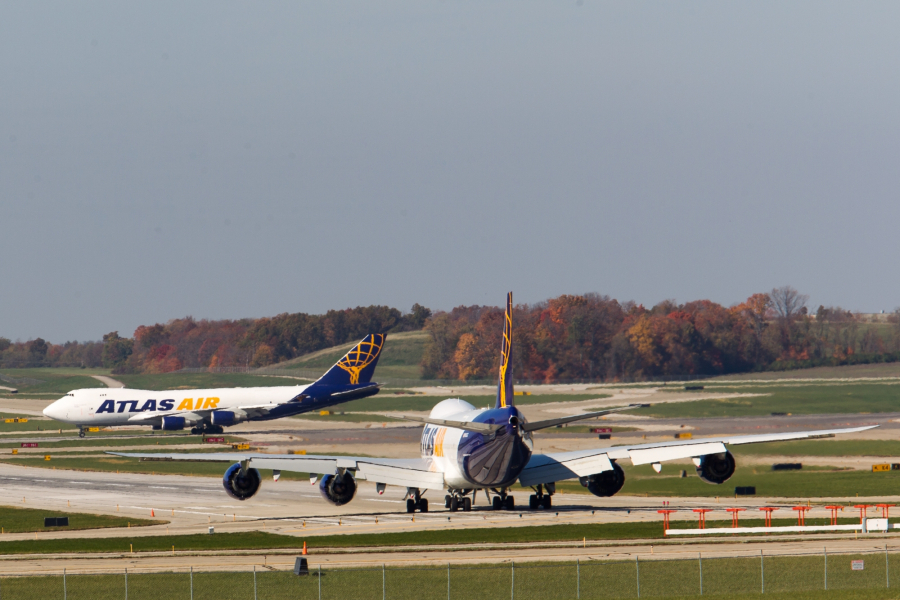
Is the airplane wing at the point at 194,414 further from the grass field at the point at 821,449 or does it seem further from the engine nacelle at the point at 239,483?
the engine nacelle at the point at 239,483

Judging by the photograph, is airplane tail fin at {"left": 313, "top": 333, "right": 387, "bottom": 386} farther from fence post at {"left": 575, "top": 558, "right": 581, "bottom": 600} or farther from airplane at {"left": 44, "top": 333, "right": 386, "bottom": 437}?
fence post at {"left": 575, "top": 558, "right": 581, "bottom": 600}

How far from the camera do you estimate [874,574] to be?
33312 mm

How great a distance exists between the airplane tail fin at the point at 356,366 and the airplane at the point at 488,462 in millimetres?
60879

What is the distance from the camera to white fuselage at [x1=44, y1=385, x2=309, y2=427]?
110000 millimetres

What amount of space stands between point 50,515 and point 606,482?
95.4ft

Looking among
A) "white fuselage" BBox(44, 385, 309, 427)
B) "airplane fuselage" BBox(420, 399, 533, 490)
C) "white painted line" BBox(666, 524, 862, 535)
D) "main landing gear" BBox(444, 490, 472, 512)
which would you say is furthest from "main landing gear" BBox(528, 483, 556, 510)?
"white fuselage" BBox(44, 385, 309, 427)

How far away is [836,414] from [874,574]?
88.0 m

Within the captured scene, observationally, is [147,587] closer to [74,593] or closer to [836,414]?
[74,593]

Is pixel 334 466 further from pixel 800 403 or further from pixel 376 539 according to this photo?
pixel 800 403

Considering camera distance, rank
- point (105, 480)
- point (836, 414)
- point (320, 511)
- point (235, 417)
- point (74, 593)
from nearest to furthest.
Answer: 1. point (74, 593)
2. point (320, 511)
3. point (105, 480)
4. point (235, 417)
5. point (836, 414)

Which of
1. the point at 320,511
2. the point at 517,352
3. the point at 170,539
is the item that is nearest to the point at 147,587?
the point at 170,539

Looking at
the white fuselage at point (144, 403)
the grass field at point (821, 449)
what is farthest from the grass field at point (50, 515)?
the white fuselage at point (144, 403)

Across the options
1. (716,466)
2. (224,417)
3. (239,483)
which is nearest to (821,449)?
(716,466)

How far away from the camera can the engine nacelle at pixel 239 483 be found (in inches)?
1897
